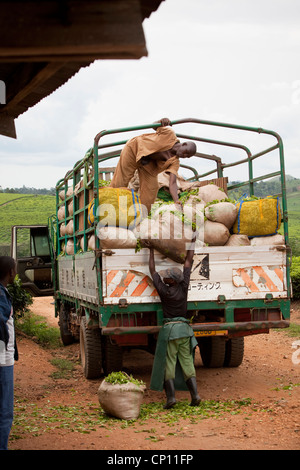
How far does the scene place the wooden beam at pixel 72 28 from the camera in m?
2.65

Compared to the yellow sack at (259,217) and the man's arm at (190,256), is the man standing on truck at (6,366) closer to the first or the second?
the man's arm at (190,256)

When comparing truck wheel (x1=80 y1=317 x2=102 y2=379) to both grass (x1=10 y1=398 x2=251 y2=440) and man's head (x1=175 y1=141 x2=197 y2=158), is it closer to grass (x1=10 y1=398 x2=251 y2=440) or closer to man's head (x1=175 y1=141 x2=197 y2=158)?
grass (x1=10 y1=398 x2=251 y2=440)

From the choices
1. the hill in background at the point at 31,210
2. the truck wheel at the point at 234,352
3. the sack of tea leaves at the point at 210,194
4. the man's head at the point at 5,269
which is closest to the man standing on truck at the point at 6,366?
the man's head at the point at 5,269

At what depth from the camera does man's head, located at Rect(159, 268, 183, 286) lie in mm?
6164

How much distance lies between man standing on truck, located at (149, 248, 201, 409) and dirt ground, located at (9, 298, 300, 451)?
1.82ft

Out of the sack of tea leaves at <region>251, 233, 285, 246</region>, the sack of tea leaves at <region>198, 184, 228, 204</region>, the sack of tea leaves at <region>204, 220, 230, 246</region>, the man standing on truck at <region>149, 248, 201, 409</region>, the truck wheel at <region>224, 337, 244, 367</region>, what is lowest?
the truck wheel at <region>224, 337, 244, 367</region>

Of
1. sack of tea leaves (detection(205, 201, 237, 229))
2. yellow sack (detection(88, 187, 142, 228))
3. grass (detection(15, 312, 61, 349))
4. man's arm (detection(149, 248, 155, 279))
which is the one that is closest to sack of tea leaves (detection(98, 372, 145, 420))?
man's arm (detection(149, 248, 155, 279))

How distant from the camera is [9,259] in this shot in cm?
435

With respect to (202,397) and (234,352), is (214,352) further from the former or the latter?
(202,397)

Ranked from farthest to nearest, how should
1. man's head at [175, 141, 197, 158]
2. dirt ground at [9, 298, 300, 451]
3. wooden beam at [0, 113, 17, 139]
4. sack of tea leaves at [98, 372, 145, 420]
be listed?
man's head at [175, 141, 197, 158], sack of tea leaves at [98, 372, 145, 420], wooden beam at [0, 113, 17, 139], dirt ground at [9, 298, 300, 451]

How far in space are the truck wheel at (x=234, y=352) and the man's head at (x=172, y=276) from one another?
2252 mm

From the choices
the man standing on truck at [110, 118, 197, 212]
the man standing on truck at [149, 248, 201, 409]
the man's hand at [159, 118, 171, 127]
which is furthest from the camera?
the man standing on truck at [110, 118, 197, 212]

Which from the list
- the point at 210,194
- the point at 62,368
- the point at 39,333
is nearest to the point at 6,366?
the point at 210,194

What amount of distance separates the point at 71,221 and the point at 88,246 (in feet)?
5.65
